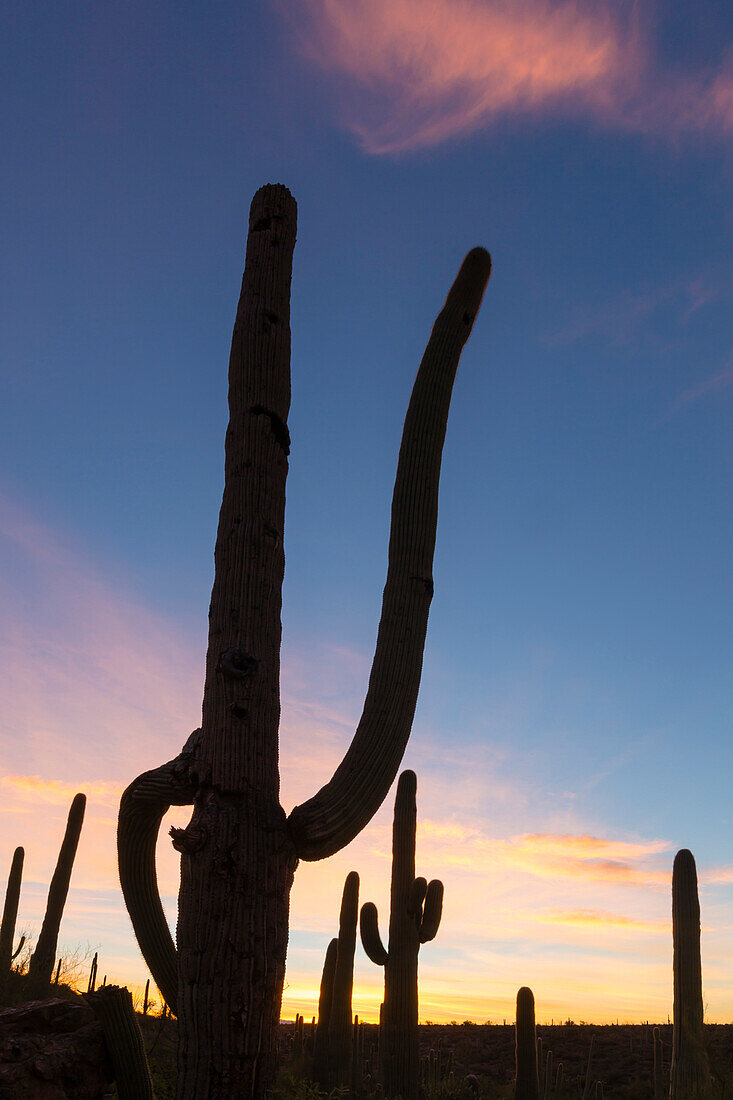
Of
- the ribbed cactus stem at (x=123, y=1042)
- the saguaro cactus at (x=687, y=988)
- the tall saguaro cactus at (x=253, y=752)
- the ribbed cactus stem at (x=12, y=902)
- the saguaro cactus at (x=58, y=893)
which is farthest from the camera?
→ the ribbed cactus stem at (x=12, y=902)

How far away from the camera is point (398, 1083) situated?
1138 cm

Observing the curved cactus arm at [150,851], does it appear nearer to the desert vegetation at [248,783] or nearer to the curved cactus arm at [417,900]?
the desert vegetation at [248,783]

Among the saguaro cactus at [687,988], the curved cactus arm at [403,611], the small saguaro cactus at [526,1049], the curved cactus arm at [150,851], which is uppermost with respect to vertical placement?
the curved cactus arm at [403,611]

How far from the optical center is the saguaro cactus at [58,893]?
1728 cm

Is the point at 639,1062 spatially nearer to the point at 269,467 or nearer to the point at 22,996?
the point at 22,996

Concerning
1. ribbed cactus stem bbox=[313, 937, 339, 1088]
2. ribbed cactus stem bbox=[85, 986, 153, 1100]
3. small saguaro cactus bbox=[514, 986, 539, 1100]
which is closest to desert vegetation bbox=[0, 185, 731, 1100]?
ribbed cactus stem bbox=[85, 986, 153, 1100]

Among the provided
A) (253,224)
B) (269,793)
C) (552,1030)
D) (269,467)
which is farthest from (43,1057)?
(552,1030)

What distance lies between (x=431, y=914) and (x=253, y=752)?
9373 mm

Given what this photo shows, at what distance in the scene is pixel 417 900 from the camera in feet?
39.6

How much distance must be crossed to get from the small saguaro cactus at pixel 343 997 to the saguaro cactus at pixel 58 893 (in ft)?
19.8

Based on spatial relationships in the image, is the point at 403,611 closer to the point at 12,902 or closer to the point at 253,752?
the point at 253,752

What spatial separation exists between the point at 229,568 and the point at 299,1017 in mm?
18997

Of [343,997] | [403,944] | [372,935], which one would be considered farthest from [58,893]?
[403,944]

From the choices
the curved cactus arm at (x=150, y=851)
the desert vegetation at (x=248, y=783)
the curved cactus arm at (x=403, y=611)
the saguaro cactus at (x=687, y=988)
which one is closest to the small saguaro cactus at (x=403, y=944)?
the saguaro cactus at (x=687, y=988)
